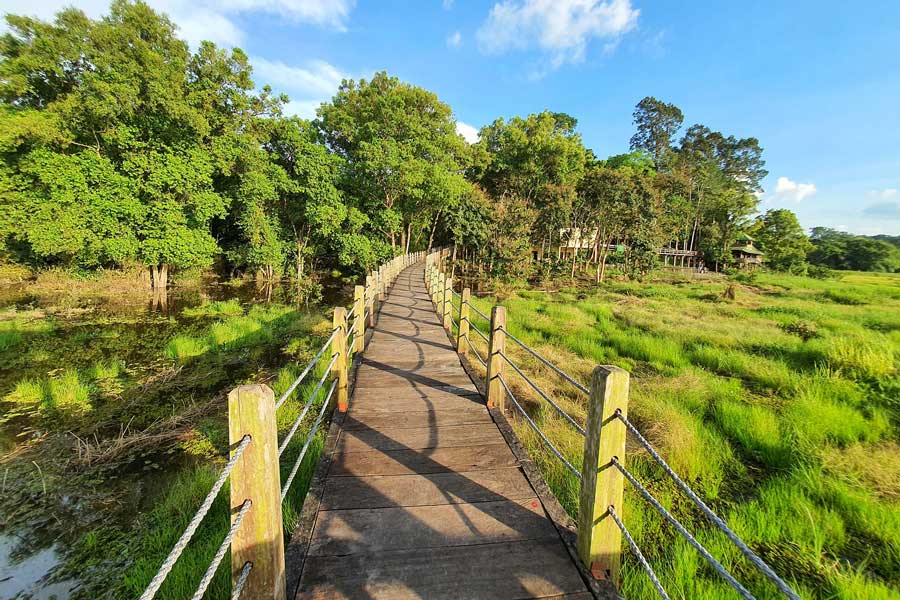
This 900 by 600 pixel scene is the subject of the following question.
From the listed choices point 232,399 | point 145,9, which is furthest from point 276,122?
point 232,399

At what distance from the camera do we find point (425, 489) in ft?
8.65

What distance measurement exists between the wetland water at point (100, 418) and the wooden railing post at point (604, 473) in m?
3.71

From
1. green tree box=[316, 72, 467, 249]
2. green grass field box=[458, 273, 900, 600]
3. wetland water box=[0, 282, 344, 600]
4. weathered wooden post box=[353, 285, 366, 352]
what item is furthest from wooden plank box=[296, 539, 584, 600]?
green tree box=[316, 72, 467, 249]

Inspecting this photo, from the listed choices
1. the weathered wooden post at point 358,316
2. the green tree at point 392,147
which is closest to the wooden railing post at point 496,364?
the weathered wooden post at point 358,316

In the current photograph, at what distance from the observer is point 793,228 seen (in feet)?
123

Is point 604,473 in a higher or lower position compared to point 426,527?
higher

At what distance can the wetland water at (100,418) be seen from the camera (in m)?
3.25

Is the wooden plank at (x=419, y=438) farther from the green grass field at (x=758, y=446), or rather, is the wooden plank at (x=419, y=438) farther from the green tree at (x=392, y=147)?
the green tree at (x=392, y=147)

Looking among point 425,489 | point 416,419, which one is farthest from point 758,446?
point 425,489

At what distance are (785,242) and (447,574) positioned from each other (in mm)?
51066

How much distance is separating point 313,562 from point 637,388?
227 inches

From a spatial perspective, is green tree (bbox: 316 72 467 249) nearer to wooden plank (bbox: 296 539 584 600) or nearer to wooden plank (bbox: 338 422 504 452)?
wooden plank (bbox: 338 422 504 452)

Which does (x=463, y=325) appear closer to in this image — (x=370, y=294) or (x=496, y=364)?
(x=496, y=364)

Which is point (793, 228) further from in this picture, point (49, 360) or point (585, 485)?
point (49, 360)
